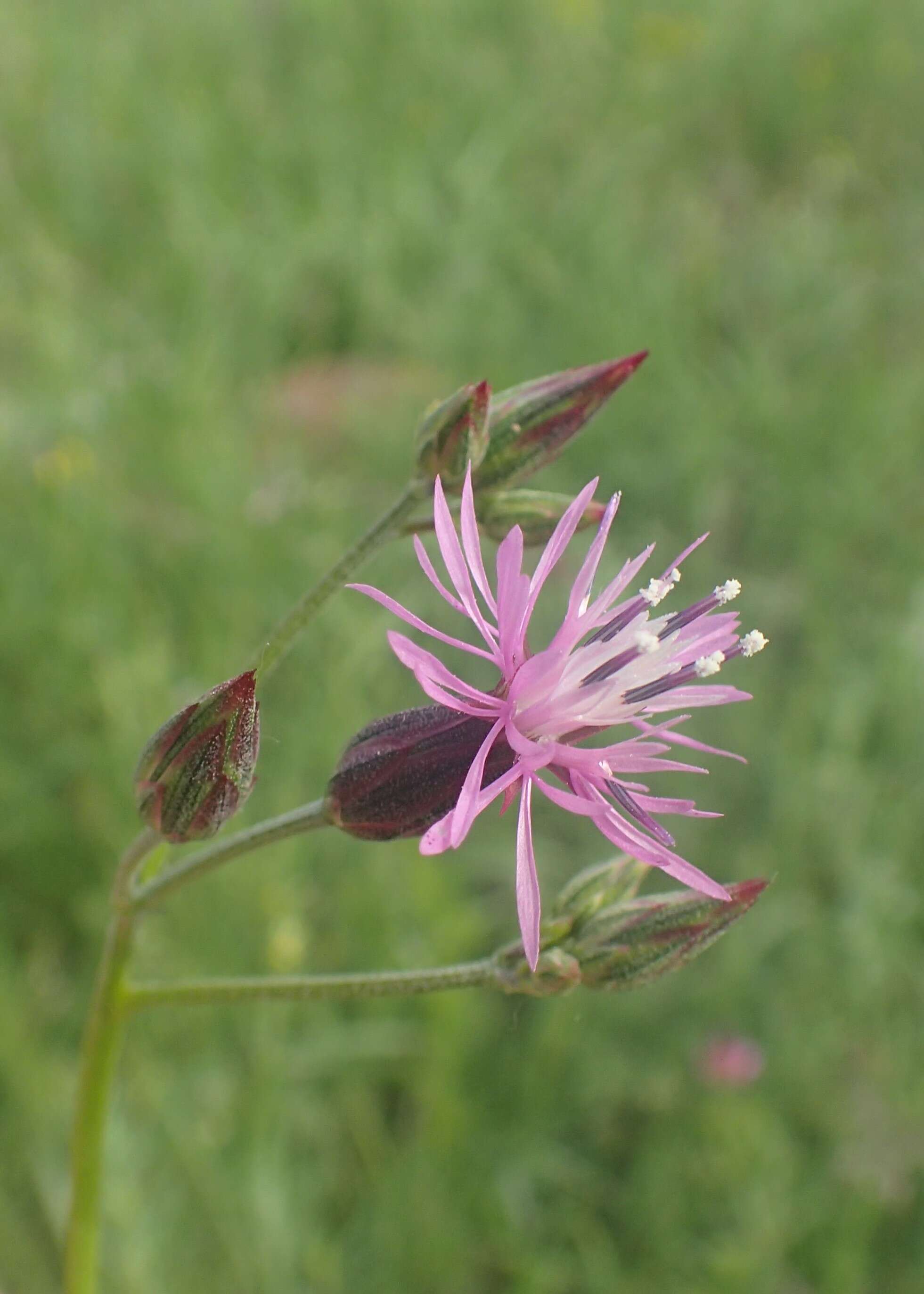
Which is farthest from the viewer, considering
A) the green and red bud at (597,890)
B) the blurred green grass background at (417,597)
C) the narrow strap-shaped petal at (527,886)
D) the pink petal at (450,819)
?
the blurred green grass background at (417,597)

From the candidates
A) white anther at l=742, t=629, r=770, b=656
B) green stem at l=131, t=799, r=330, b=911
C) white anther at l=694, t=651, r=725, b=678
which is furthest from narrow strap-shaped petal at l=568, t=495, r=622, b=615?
green stem at l=131, t=799, r=330, b=911

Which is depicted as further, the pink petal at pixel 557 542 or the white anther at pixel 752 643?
the white anther at pixel 752 643

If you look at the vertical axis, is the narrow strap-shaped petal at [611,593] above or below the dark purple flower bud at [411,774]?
above

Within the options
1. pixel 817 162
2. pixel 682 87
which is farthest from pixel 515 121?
pixel 817 162

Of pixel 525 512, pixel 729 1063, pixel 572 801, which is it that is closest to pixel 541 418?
pixel 525 512

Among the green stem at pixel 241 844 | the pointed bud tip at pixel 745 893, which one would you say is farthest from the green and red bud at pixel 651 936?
the green stem at pixel 241 844

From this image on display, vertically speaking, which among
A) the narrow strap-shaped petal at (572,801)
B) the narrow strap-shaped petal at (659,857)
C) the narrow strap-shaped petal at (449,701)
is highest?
the narrow strap-shaped petal at (449,701)

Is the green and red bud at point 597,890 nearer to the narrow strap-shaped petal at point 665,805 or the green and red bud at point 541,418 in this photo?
the narrow strap-shaped petal at point 665,805
